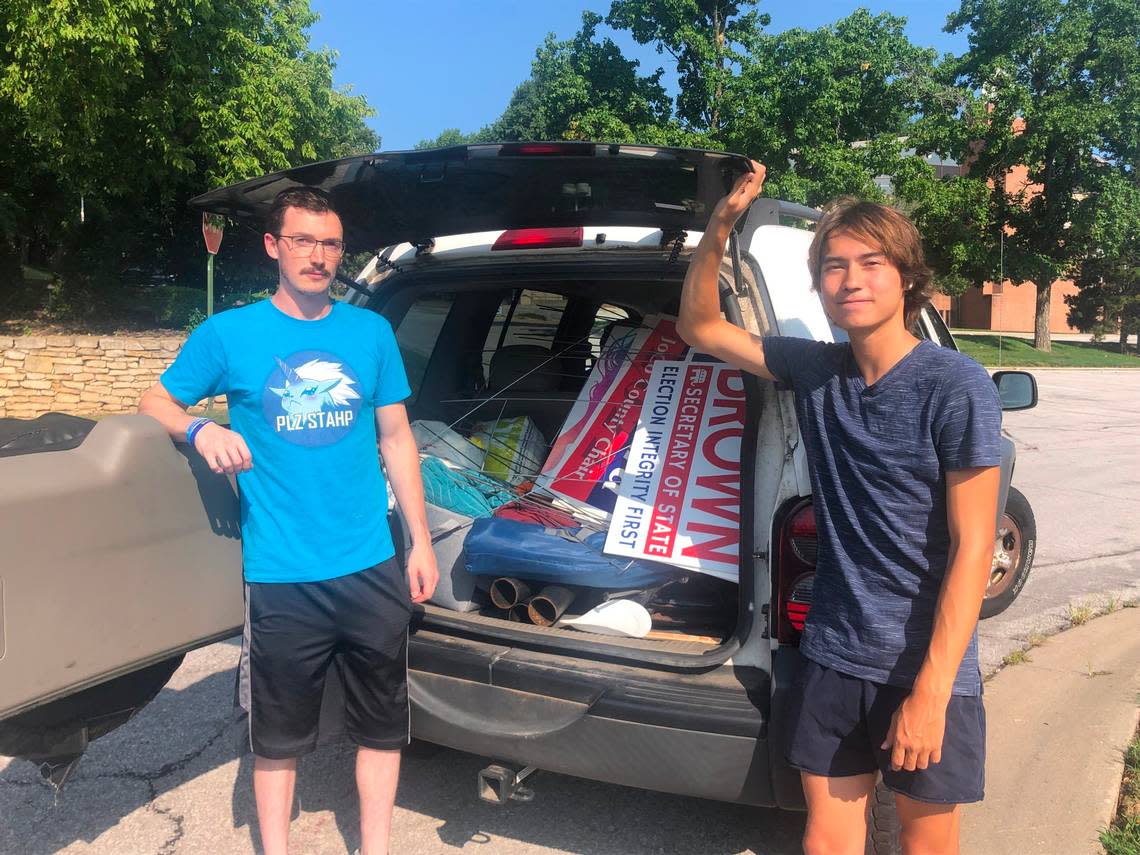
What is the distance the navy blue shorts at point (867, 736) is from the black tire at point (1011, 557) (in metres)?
3.10

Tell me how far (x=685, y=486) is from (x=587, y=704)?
2.65ft

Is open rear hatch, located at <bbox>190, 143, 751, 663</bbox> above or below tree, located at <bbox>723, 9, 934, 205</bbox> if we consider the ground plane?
below

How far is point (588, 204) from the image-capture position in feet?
9.00

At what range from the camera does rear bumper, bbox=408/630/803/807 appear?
2170 mm

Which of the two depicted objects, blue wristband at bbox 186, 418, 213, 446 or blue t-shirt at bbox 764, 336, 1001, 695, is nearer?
blue t-shirt at bbox 764, 336, 1001, 695

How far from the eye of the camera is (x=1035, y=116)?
88.7ft

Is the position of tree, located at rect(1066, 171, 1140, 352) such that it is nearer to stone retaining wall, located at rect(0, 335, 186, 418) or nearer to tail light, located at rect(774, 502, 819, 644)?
stone retaining wall, located at rect(0, 335, 186, 418)

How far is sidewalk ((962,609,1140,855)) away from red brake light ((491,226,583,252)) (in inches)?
92.4

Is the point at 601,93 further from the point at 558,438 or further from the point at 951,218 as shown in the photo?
the point at 558,438

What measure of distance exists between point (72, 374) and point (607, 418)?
38.4 ft

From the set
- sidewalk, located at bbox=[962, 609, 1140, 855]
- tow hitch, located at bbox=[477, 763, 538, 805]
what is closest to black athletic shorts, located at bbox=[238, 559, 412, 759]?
tow hitch, located at bbox=[477, 763, 538, 805]

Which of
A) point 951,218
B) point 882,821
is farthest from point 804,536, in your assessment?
point 951,218

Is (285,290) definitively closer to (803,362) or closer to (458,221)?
(458,221)

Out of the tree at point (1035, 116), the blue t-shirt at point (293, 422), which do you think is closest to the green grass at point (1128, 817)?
the blue t-shirt at point (293, 422)
